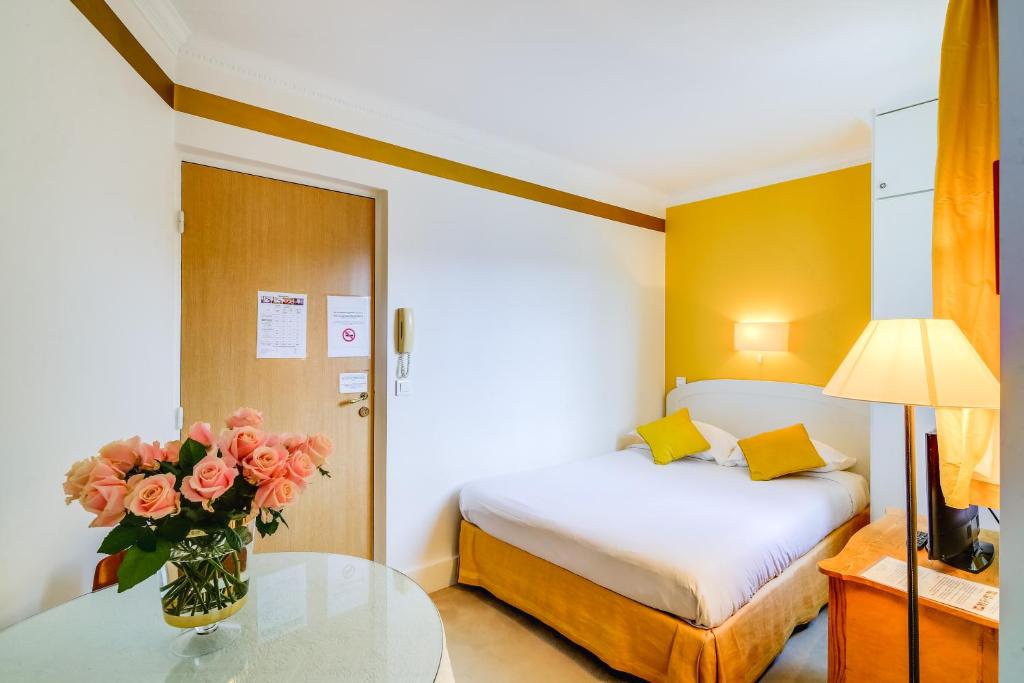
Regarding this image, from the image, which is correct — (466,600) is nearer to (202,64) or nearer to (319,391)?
(319,391)

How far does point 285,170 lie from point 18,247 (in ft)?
4.53

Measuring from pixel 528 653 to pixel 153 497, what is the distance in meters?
1.95

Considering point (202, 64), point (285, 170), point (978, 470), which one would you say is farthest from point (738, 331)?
point (202, 64)

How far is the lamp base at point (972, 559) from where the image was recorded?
1.66 m

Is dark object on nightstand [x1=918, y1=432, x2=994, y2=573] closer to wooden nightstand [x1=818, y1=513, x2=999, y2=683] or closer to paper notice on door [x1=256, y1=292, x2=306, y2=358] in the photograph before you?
wooden nightstand [x1=818, y1=513, x2=999, y2=683]

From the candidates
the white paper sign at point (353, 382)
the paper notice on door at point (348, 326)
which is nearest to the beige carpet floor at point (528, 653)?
the white paper sign at point (353, 382)

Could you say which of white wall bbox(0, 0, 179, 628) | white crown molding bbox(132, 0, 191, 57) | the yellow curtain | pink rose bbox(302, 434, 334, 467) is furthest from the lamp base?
white crown molding bbox(132, 0, 191, 57)

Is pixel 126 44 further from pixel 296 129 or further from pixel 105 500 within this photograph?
pixel 105 500

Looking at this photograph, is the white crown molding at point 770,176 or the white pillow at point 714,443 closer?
the white crown molding at point 770,176

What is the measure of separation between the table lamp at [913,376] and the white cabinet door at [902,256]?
4.60 ft

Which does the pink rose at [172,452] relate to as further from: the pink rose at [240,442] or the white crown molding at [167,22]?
the white crown molding at [167,22]

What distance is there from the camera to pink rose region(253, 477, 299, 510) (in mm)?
1029

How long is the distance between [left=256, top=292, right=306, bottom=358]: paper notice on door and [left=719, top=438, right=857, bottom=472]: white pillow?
9.28 ft

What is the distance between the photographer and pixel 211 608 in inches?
41.8
